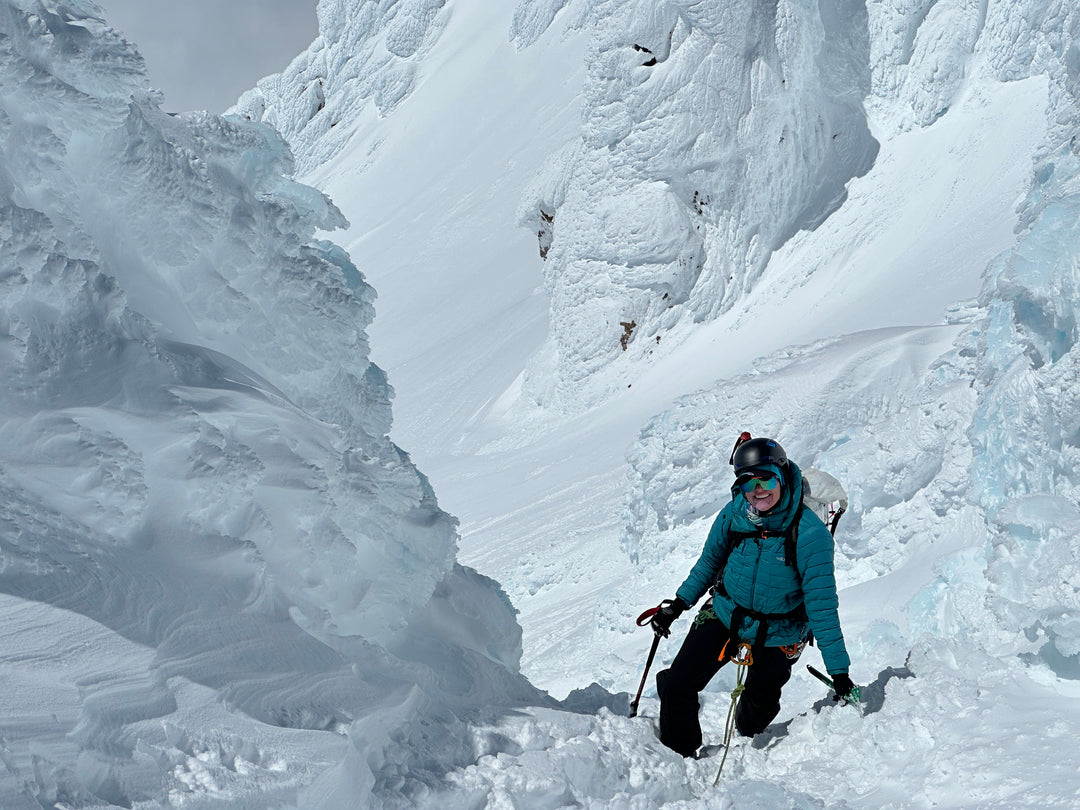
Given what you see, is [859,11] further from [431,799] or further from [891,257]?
[431,799]

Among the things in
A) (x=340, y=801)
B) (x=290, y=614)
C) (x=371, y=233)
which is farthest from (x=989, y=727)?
(x=371, y=233)

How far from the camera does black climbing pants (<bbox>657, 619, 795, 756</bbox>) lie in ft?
11.9

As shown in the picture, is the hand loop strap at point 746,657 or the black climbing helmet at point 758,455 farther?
the hand loop strap at point 746,657

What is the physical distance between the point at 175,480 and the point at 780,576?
2.09m

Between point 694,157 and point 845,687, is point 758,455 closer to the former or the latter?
point 845,687

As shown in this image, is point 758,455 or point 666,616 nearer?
point 758,455

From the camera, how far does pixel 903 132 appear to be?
57.0 ft

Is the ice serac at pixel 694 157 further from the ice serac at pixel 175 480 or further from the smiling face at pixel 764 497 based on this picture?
the smiling face at pixel 764 497

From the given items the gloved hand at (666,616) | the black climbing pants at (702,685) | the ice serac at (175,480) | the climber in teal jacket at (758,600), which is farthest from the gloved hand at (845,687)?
the ice serac at (175,480)

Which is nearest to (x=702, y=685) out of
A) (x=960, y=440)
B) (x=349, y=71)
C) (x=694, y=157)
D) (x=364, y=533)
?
(x=364, y=533)

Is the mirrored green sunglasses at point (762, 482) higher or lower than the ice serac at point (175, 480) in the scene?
lower

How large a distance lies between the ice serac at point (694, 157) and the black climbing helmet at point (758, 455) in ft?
49.7

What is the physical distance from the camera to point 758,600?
140 inches

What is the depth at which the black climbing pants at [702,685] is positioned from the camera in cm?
361
